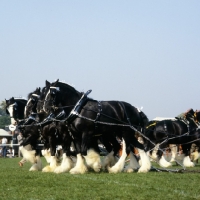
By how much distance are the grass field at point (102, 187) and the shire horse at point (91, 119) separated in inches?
77.9

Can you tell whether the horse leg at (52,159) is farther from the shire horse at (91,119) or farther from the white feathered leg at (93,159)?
the white feathered leg at (93,159)

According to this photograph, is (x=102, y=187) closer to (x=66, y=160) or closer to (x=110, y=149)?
(x=66, y=160)

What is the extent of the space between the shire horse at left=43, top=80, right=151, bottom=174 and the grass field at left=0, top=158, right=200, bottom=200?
6.49 ft

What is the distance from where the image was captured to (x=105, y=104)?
16.7 metres

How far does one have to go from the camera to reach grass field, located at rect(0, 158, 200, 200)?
10250 millimetres

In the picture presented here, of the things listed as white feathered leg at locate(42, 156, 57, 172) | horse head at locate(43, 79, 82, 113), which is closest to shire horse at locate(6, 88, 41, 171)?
white feathered leg at locate(42, 156, 57, 172)

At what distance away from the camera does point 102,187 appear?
11.7m

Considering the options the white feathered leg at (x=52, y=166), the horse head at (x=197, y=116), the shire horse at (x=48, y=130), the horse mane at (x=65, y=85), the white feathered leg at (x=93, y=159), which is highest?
the horse mane at (x=65, y=85)

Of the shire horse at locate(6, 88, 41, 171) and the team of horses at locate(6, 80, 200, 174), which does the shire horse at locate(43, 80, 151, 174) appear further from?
the shire horse at locate(6, 88, 41, 171)

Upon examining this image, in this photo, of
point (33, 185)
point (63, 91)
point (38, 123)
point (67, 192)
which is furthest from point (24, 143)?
point (67, 192)

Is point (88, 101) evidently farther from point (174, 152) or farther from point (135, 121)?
point (174, 152)

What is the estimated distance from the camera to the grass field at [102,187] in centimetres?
1025

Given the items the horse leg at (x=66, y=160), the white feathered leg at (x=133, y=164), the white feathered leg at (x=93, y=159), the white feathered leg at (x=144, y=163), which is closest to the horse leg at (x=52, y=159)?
the horse leg at (x=66, y=160)

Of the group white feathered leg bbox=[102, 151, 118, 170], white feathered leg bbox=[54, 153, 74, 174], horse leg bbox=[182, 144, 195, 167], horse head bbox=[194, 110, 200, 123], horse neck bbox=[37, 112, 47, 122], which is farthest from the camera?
horse leg bbox=[182, 144, 195, 167]
